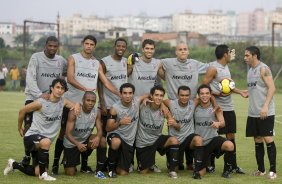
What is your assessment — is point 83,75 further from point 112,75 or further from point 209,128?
point 209,128

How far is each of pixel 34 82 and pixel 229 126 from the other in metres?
3.00

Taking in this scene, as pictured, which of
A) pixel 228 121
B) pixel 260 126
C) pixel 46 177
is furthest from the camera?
pixel 228 121

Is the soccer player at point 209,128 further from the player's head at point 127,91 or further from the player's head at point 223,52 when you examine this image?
the player's head at point 127,91

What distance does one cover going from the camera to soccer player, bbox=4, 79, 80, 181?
27.4 feet

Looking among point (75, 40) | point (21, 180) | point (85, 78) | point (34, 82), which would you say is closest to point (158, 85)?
point (85, 78)

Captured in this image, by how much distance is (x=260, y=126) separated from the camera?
8898 millimetres

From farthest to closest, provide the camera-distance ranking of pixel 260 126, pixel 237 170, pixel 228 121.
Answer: pixel 228 121 < pixel 237 170 < pixel 260 126

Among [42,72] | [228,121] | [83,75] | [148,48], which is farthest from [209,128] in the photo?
[42,72]

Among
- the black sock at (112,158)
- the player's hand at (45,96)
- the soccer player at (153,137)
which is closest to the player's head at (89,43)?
the player's hand at (45,96)

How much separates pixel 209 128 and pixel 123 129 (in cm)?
128

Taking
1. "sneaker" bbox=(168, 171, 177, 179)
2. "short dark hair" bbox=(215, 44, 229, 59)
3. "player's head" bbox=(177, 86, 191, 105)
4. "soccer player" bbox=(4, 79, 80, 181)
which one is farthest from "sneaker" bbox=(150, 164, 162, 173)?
"short dark hair" bbox=(215, 44, 229, 59)

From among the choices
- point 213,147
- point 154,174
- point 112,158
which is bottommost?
point 154,174

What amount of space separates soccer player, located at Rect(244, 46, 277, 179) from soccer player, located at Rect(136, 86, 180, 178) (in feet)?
3.79

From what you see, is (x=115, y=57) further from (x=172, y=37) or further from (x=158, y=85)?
(x=172, y=37)
